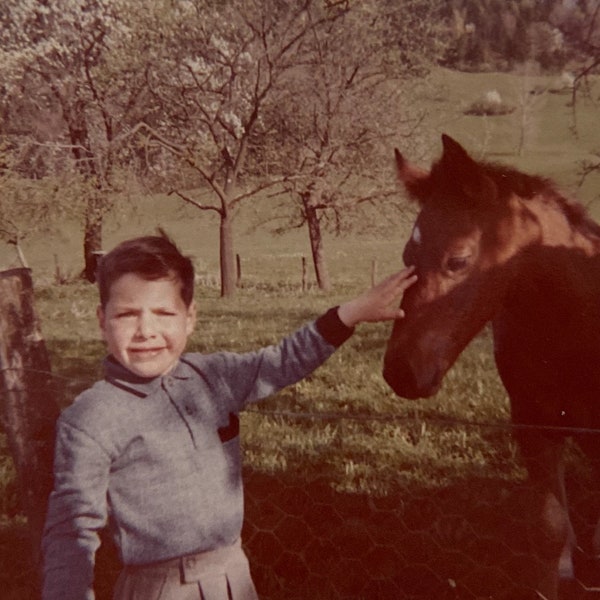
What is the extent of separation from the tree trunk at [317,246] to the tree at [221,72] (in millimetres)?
1654

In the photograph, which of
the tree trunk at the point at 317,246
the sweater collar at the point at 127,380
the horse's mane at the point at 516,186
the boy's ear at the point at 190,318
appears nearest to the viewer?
the sweater collar at the point at 127,380

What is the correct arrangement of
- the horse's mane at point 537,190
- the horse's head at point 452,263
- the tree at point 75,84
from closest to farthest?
the horse's head at point 452,263, the horse's mane at point 537,190, the tree at point 75,84

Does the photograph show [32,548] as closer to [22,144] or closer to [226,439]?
[226,439]

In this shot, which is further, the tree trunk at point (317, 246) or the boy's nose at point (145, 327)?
the tree trunk at point (317, 246)

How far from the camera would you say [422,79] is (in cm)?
1263

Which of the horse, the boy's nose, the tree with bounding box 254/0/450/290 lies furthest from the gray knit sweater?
the tree with bounding box 254/0/450/290

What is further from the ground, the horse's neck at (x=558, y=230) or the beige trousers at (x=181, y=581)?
the horse's neck at (x=558, y=230)

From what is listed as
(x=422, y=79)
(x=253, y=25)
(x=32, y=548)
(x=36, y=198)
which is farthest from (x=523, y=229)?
(x=422, y=79)

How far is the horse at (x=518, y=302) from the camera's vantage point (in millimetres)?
2533

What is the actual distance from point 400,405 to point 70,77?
7566mm

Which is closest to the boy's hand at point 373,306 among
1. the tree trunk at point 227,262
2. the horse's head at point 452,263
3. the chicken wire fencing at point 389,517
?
the horse's head at point 452,263

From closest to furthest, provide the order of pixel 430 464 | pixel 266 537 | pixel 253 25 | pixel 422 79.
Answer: pixel 266 537
pixel 430 464
pixel 253 25
pixel 422 79

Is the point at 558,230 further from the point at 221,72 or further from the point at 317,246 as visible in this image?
the point at 317,246

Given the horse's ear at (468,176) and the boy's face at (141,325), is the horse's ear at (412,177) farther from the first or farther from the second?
the boy's face at (141,325)
